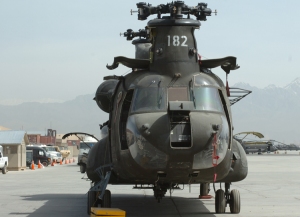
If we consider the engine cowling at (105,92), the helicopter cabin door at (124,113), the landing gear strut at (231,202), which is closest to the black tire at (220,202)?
the landing gear strut at (231,202)

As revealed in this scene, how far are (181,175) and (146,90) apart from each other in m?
1.86

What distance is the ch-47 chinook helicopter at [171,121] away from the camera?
42.0 feet

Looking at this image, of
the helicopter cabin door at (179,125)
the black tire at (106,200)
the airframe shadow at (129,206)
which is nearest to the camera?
the helicopter cabin door at (179,125)

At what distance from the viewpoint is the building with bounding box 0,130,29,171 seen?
45.8 metres

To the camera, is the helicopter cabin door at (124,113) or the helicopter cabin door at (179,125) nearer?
the helicopter cabin door at (179,125)

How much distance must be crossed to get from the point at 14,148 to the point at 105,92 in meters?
29.2

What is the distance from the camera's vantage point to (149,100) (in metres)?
13.6

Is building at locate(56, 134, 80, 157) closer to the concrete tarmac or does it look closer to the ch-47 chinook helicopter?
the concrete tarmac

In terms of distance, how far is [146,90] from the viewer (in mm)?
13789

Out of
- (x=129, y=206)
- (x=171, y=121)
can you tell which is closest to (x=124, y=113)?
(x=171, y=121)

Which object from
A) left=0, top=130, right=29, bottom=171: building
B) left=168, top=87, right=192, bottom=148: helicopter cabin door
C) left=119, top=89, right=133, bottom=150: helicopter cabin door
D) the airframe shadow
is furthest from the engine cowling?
left=0, top=130, right=29, bottom=171: building

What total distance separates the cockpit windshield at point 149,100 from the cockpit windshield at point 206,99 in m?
0.65

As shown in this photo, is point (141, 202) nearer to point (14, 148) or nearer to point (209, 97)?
point (209, 97)

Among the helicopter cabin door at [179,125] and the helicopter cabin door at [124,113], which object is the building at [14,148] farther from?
the helicopter cabin door at [179,125]
